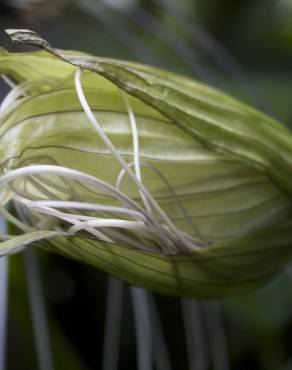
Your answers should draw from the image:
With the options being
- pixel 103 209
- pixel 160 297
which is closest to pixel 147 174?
pixel 103 209

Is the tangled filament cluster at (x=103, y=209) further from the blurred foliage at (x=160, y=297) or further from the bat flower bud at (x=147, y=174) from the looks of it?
the blurred foliage at (x=160, y=297)

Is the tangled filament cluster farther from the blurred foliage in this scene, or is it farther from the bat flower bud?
the blurred foliage

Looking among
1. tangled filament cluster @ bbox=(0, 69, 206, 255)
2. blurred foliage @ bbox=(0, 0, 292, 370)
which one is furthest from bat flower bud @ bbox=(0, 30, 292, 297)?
blurred foliage @ bbox=(0, 0, 292, 370)

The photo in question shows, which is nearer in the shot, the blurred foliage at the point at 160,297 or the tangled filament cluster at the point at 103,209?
the tangled filament cluster at the point at 103,209

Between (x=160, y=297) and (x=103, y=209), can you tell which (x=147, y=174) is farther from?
(x=160, y=297)

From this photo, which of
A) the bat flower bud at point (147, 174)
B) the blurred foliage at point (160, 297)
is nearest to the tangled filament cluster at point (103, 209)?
the bat flower bud at point (147, 174)

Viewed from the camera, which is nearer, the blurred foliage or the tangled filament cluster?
the tangled filament cluster
